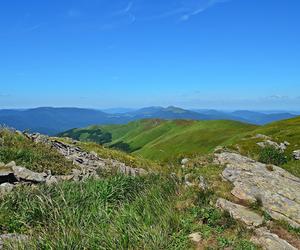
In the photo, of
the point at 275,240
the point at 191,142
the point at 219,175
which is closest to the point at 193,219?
the point at 275,240

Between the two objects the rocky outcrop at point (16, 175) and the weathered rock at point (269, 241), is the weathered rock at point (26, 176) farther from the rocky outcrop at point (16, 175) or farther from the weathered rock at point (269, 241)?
the weathered rock at point (269, 241)

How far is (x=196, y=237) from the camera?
10.7 m

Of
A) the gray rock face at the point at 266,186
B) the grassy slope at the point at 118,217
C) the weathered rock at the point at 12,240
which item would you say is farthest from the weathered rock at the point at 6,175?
the gray rock face at the point at 266,186

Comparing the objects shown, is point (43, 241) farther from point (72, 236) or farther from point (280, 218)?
point (280, 218)

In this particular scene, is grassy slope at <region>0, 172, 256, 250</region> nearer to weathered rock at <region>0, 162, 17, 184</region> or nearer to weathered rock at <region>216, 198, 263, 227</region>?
weathered rock at <region>216, 198, 263, 227</region>

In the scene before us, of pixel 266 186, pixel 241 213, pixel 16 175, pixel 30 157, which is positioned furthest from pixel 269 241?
pixel 30 157

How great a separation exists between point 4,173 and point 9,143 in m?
7.53

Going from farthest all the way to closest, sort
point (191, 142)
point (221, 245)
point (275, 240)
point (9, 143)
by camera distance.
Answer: point (191, 142)
point (9, 143)
point (275, 240)
point (221, 245)

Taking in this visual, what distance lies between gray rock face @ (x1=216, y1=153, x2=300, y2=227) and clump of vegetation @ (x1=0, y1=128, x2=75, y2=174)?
339 inches

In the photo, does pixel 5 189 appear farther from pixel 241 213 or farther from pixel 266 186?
pixel 266 186

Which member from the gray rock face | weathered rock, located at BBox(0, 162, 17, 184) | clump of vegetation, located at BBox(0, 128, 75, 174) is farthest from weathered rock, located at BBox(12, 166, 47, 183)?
the gray rock face

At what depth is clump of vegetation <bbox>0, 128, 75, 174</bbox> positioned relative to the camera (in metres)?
18.6

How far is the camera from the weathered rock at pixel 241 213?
40.9 feet

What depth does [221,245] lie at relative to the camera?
34.1 feet
